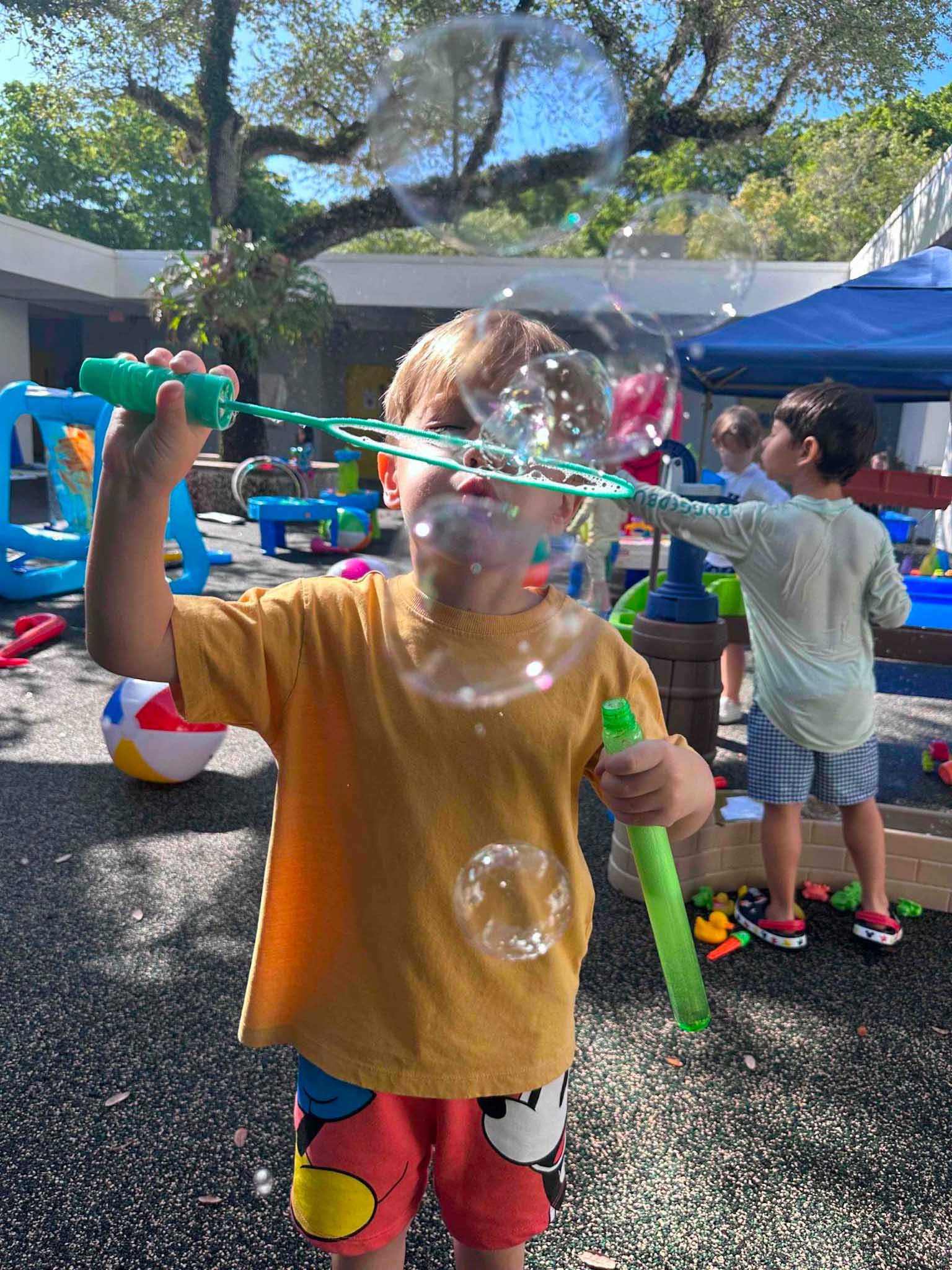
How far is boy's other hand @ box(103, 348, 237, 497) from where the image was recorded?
33.4 inches

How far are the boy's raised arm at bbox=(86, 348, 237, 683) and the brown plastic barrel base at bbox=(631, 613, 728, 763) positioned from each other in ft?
8.81

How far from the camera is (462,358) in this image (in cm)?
113

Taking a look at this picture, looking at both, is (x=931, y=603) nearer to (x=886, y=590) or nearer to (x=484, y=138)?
(x=886, y=590)

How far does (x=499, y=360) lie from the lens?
1.17m

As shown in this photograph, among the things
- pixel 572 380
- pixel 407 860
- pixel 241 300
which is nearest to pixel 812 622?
pixel 572 380

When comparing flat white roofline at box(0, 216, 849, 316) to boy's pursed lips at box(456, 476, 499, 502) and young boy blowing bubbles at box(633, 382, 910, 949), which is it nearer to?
young boy blowing bubbles at box(633, 382, 910, 949)

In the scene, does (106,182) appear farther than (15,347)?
Yes

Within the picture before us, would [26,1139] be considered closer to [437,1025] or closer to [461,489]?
[437,1025]

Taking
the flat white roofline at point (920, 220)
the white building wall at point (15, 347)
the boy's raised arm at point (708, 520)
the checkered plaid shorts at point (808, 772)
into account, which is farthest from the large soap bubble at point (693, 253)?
the white building wall at point (15, 347)

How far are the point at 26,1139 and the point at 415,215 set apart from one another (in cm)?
227

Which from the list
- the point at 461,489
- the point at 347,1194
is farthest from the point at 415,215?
the point at 347,1194

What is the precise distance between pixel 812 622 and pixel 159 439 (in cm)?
227

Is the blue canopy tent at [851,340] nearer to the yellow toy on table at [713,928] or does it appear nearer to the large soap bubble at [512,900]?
the yellow toy on table at [713,928]

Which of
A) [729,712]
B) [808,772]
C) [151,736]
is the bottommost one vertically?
[729,712]
